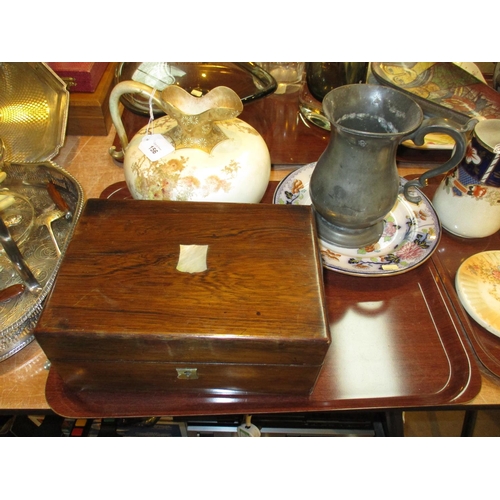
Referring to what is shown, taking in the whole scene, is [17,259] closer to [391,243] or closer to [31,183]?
[31,183]

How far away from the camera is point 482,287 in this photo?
783 millimetres

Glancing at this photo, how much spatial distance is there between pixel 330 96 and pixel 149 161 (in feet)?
1.13

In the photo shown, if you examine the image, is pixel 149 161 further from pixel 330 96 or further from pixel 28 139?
pixel 28 139

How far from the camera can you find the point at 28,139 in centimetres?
104

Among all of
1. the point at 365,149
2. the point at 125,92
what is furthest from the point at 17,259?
the point at 365,149

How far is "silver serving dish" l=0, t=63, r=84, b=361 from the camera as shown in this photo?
72cm

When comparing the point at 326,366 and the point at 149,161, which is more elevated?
the point at 149,161

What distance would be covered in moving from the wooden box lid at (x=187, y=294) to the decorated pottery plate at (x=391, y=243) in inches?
5.8

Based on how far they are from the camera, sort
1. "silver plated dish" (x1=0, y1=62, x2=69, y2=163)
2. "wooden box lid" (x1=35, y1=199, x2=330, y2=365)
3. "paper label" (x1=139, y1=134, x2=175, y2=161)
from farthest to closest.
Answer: "silver plated dish" (x1=0, y1=62, x2=69, y2=163), "paper label" (x1=139, y1=134, x2=175, y2=161), "wooden box lid" (x1=35, y1=199, x2=330, y2=365)

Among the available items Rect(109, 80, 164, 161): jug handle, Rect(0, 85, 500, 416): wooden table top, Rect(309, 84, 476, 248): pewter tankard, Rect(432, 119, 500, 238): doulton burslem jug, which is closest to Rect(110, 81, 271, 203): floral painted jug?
Rect(109, 80, 164, 161): jug handle

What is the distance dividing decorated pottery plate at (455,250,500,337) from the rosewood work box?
1.10ft

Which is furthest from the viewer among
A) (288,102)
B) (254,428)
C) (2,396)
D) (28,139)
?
(288,102)

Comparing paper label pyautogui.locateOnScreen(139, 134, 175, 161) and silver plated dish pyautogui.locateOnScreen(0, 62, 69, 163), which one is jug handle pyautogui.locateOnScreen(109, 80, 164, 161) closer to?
paper label pyautogui.locateOnScreen(139, 134, 175, 161)

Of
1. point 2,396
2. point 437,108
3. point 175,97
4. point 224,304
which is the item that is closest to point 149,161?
point 175,97
